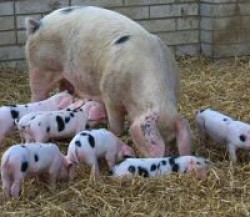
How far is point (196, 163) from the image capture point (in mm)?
4539

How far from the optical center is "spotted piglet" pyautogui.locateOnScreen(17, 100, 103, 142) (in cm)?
513

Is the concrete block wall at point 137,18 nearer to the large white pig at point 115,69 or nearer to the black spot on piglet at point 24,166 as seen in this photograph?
the large white pig at point 115,69

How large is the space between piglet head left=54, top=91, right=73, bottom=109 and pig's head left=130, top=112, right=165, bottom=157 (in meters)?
1.20

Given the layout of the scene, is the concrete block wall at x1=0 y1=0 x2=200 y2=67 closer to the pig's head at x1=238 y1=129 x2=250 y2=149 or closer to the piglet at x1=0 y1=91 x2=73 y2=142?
the piglet at x1=0 y1=91 x2=73 y2=142

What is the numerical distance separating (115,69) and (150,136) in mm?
737

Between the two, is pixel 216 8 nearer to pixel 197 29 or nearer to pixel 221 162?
pixel 197 29

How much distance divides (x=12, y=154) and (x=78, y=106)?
147 cm

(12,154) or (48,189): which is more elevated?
(12,154)

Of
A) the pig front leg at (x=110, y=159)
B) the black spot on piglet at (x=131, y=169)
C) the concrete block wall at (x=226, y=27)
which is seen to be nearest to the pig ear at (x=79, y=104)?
the pig front leg at (x=110, y=159)

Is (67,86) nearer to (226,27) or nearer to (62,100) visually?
(62,100)

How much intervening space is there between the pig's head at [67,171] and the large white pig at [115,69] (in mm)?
548

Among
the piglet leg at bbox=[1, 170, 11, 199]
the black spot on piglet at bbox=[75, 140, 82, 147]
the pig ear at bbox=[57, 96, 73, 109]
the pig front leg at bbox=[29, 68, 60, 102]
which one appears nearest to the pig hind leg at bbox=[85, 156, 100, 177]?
the black spot on piglet at bbox=[75, 140, 82, 147]

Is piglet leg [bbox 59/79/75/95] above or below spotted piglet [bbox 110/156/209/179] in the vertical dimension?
above

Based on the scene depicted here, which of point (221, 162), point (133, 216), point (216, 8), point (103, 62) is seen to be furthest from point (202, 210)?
point (216, 8)
